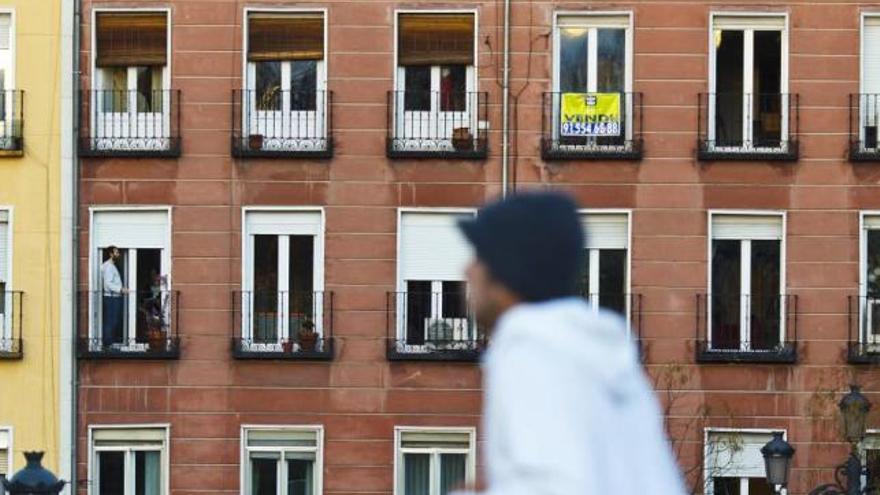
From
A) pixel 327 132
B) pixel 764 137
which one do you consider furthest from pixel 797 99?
pixel 327 132

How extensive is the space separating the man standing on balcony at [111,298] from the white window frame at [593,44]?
631cm

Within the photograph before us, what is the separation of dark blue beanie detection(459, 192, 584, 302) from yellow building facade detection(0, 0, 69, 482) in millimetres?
30192

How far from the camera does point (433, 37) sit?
34812 mm

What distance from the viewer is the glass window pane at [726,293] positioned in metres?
34.8

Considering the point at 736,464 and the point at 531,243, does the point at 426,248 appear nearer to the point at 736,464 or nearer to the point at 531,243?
the point at 736,464

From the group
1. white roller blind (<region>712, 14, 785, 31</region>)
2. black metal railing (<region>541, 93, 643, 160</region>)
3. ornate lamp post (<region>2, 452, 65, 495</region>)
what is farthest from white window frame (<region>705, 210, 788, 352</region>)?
ornate lamp post (<region>2, 452, 65, 495</region>)

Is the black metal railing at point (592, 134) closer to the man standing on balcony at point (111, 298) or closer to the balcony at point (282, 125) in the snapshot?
the balcony at point (282, 125)

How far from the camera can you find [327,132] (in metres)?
34.7

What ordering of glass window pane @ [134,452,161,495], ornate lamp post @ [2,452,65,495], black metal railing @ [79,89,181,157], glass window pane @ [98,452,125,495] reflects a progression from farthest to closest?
glass window pane @ [98,452,125,495] < glass window pane @ [134,452,161,495] < black metal railing @ [79,89,181,157] < ornate lamp post @ [2,452,65,495]

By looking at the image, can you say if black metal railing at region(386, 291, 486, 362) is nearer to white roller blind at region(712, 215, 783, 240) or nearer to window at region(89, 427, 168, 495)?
window at region(89, 427, 168, 495)

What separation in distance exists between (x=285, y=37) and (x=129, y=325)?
14.9 ft

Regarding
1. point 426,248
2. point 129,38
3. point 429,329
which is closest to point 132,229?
point 129,38

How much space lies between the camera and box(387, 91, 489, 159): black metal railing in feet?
114

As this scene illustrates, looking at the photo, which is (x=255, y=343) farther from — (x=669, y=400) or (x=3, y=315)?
(x=669, y=400)
